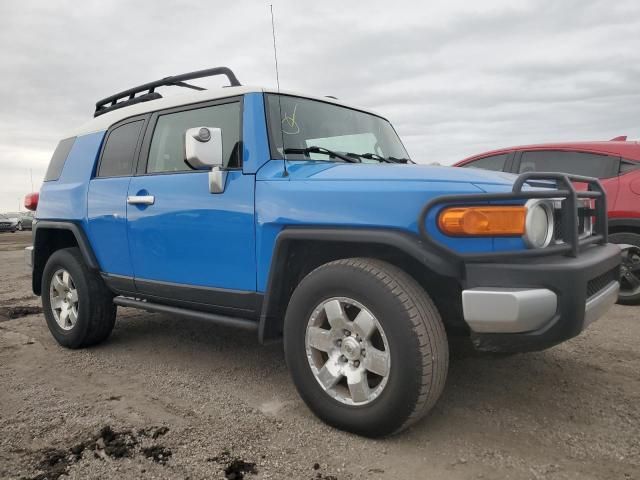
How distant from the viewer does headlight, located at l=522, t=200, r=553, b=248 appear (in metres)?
2.25

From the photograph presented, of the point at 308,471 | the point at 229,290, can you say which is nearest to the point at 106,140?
the point at 229,290

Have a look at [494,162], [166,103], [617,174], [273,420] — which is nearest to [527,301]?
[273,420]

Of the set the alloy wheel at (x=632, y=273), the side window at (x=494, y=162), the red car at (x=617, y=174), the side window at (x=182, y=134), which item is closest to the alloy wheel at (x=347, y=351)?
the side window at (x=182, y=134)

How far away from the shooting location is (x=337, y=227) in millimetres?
2568

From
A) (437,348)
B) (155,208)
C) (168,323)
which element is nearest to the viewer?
(437,348)

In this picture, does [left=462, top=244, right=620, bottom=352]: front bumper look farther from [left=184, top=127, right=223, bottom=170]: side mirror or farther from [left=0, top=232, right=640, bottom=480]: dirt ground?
[left=184, top=127, right=223, bottom=170]: side mirror

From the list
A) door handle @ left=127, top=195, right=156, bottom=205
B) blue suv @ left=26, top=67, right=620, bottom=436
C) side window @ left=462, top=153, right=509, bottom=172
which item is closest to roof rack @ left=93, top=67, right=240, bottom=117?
blue suv @ left=26, top=67, right=620, bottom=436

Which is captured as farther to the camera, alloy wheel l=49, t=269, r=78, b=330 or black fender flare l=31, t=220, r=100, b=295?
alloy wheel l=49, t=269, r=78, b=330

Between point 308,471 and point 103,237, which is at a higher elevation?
point 103,237

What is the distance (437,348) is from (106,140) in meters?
3.21

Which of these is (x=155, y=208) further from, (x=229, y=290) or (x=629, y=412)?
(x=629, y=412)

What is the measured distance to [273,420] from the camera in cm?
267

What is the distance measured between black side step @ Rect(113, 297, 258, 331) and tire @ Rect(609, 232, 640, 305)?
400 centimetres

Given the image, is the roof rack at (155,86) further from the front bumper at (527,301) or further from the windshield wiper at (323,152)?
the front bumper at (527,301)
